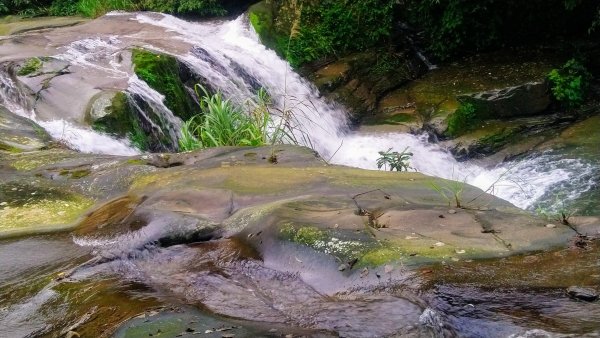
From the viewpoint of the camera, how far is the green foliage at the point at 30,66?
7.21 m

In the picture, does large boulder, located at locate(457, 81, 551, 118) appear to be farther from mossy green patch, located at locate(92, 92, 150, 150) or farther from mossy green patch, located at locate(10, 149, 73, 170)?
mossy green patch, located at locate(10, 149, 73, 170)

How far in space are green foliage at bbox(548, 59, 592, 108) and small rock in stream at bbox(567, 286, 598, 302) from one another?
23.0 ft

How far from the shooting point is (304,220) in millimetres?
3244

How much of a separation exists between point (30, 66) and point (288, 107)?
343cm

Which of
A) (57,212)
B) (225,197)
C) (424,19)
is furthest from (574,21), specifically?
(57,212)

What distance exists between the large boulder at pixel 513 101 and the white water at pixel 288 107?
1.04m

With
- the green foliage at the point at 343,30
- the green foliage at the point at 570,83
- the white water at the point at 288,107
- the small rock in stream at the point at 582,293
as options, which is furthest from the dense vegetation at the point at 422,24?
the small rock in stream at the point at 582,293

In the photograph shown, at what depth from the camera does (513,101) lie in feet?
28.5

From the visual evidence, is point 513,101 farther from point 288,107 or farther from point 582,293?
point 582,293

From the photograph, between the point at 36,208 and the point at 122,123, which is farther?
the point at 122,123

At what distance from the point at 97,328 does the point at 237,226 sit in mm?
1067

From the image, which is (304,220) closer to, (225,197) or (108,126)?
(225,197)

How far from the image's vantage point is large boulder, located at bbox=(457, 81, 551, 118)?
8688 mm

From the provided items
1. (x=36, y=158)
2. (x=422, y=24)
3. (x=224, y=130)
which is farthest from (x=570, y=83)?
(x=36, y=158)
